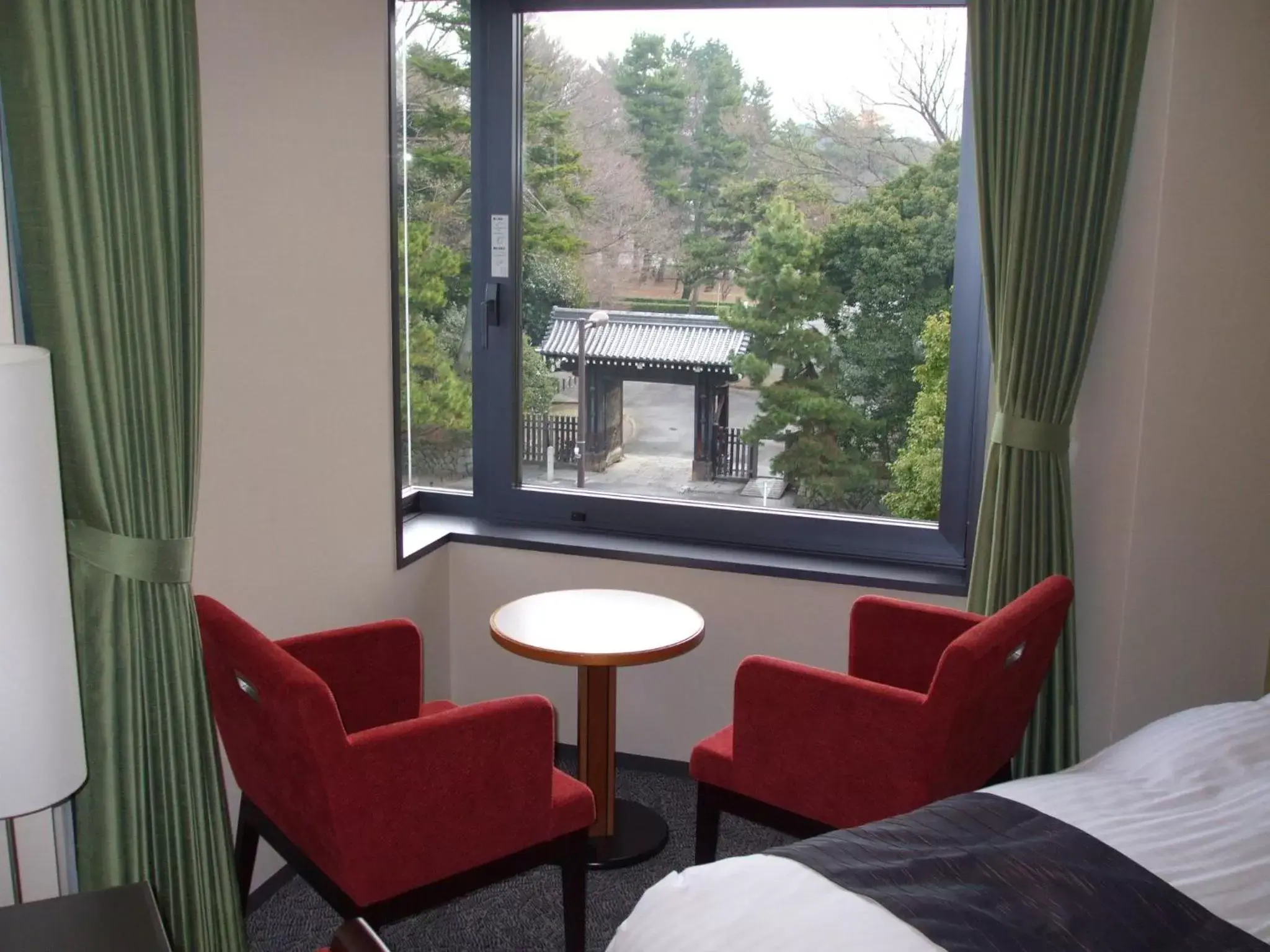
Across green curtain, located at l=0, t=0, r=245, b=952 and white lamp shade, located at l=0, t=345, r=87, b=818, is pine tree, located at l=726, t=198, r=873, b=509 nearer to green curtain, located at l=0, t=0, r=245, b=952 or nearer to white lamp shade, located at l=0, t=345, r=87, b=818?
green curtain, located at l=0, t=0, r=245, b=952

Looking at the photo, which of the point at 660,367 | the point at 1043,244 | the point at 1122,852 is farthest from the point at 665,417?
the point at 1122,852

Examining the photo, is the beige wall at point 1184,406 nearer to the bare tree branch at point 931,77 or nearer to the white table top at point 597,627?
the bare tree branch at point 931,77

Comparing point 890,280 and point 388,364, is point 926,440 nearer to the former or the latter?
point 890,280

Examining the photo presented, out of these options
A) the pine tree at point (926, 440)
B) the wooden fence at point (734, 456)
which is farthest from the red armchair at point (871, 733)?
the wooden fence at point (734, 456)

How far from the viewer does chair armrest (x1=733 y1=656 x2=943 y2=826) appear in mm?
2553

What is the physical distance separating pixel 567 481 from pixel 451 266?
82 cm

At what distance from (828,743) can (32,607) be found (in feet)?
5.54

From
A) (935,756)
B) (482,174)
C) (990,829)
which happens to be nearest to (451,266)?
(482,174)

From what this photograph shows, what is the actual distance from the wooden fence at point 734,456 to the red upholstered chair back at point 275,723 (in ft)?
5.91

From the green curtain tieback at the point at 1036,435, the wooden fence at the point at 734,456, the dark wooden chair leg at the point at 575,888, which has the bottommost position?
the dark wooden chair leg at the point at 575,888

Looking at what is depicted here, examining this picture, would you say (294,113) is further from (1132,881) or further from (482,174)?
(1132,881)

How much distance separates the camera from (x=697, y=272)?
378 cm

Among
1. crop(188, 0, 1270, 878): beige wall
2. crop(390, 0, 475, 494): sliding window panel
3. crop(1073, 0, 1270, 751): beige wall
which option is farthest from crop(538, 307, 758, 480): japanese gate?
crop(1073, 0, 1270, 751): beige wall

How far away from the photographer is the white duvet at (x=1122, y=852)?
1.77 metres
